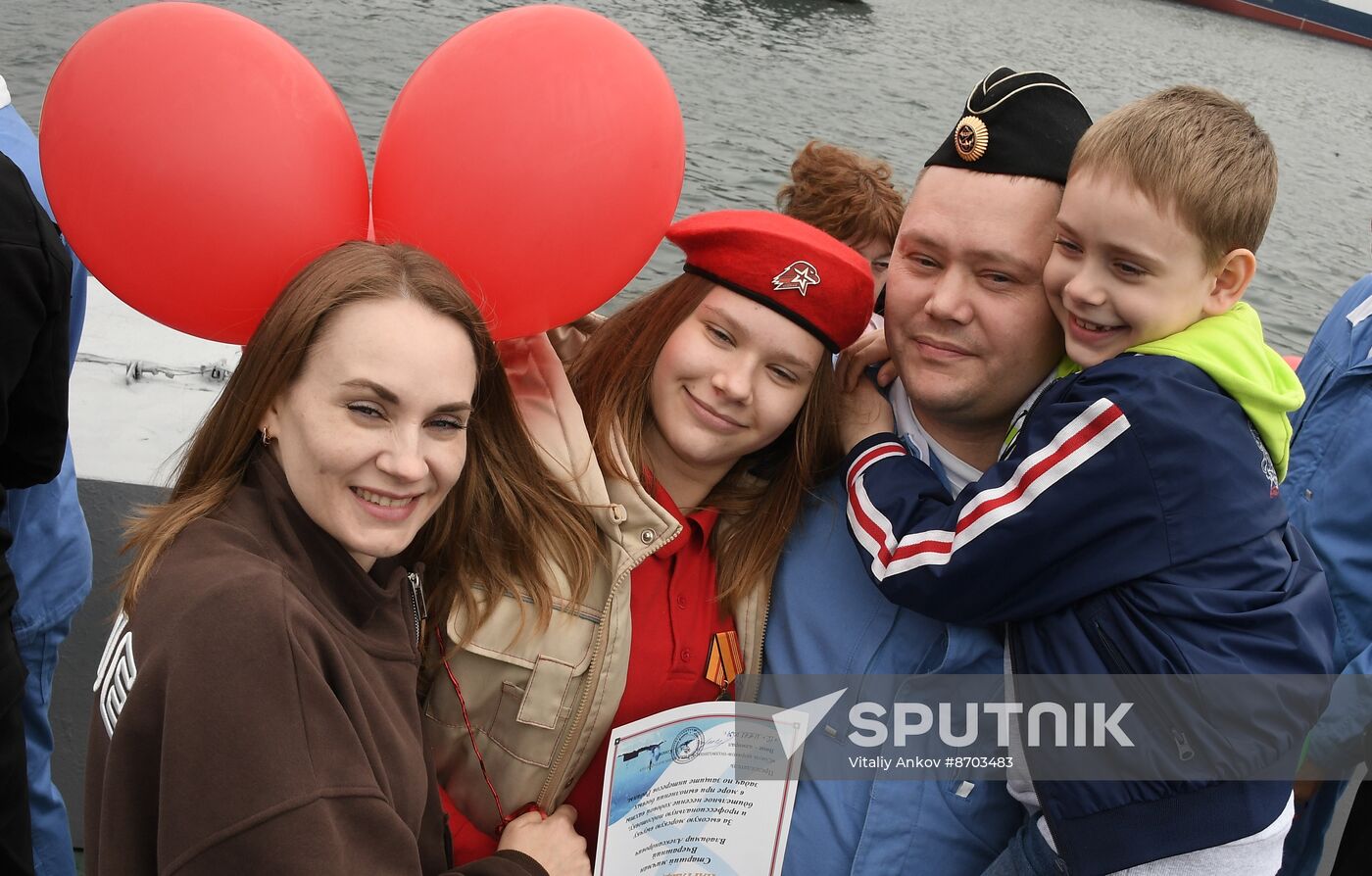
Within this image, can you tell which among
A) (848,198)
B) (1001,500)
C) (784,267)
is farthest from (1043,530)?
(848,198)

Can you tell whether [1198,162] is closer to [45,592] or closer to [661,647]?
[661,647]

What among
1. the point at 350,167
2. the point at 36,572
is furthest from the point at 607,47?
the point at 36,572

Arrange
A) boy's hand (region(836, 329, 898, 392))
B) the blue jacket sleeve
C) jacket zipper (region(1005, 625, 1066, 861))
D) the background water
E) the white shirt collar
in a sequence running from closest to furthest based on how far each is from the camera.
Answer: the blue jacket sleeve, jacket zipper (region(1005, 625, 1066, 861)), the white shirt collar, boy's hand (region(836, 329, 898, 392)), the background water

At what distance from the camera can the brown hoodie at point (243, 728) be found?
137 cm

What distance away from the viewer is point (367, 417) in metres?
1.69

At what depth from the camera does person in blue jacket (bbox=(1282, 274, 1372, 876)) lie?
8.32 ft

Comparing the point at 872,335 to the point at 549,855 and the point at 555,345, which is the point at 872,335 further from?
the point at 549,855

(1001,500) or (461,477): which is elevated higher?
(1001,500)

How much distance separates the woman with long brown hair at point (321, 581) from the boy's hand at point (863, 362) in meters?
0.79

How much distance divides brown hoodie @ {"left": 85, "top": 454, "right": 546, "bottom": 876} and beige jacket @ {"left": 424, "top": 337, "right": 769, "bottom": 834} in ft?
1.44

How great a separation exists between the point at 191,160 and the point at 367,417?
457 millimetres

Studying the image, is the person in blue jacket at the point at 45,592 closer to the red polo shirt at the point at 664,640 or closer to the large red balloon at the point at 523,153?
the large red balloon at the point at 523,153

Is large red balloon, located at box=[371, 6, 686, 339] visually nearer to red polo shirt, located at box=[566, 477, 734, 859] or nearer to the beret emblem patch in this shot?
the beret emblem patch
